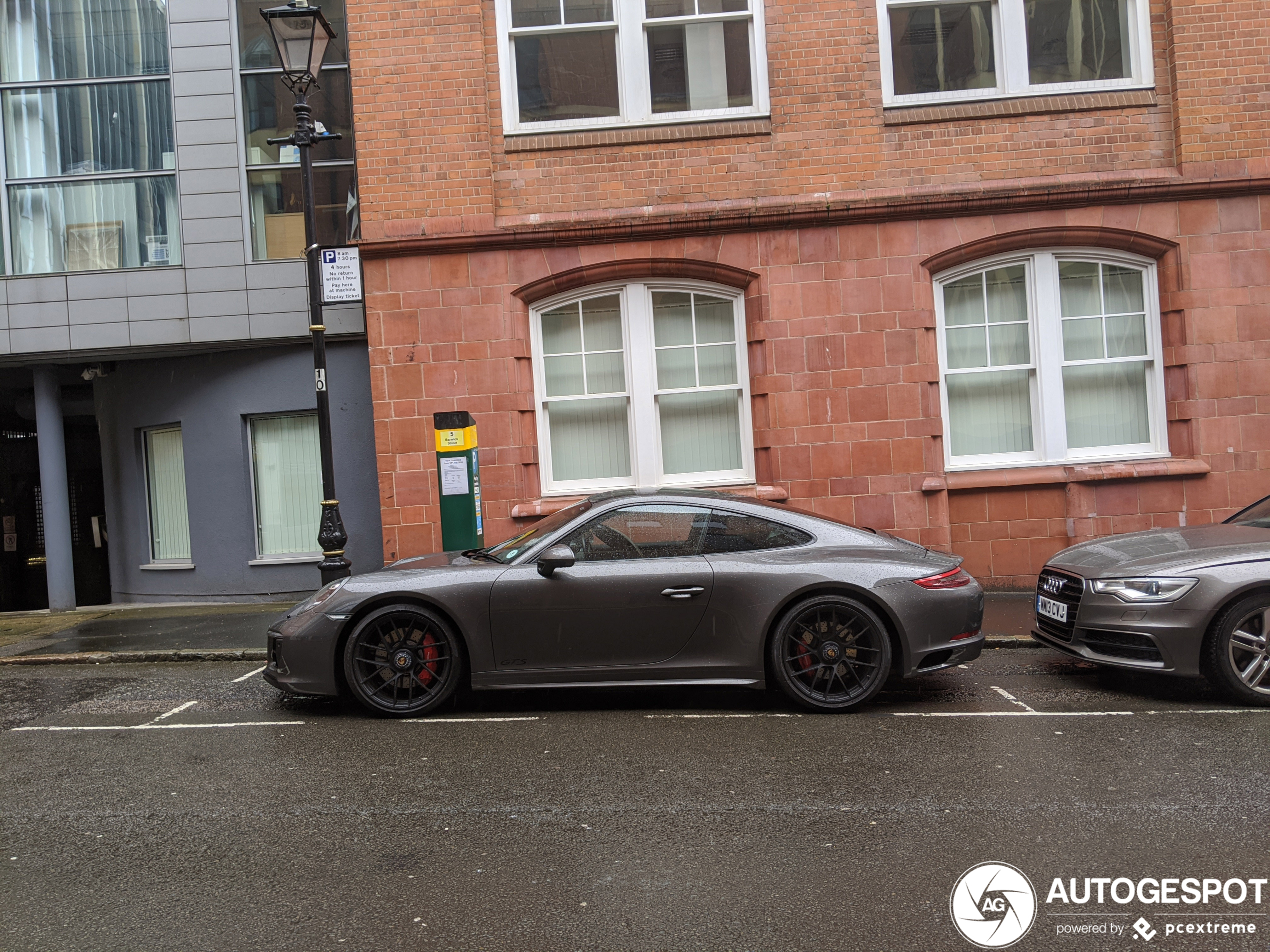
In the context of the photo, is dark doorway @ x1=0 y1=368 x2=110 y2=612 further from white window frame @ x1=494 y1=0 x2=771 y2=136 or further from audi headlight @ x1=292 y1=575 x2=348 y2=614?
audi headlight @ x1=292 y1=575 x2=348 y2=614

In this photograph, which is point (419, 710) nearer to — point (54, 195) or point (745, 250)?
point (745, 250)

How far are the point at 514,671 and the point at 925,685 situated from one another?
9.21ft

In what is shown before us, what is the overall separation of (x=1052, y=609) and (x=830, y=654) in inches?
71.7

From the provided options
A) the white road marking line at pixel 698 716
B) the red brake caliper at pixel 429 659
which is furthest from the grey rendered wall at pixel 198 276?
the white road marking line at pixel 698 716

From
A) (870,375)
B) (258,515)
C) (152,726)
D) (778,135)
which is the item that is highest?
(778,135)

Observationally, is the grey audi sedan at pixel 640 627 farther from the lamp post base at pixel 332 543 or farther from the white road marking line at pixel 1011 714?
the lamp post base at pixel 332 543

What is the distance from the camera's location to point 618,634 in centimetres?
639

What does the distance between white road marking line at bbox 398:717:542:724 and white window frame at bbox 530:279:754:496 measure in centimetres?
534

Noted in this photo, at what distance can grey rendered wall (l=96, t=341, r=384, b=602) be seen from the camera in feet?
40.5

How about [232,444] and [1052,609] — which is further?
[232,444]

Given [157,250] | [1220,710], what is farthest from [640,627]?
[157,250]

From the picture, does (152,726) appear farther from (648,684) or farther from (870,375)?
(870,375)

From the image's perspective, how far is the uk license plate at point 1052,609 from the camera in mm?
6938

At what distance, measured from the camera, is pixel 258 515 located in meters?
12.8
